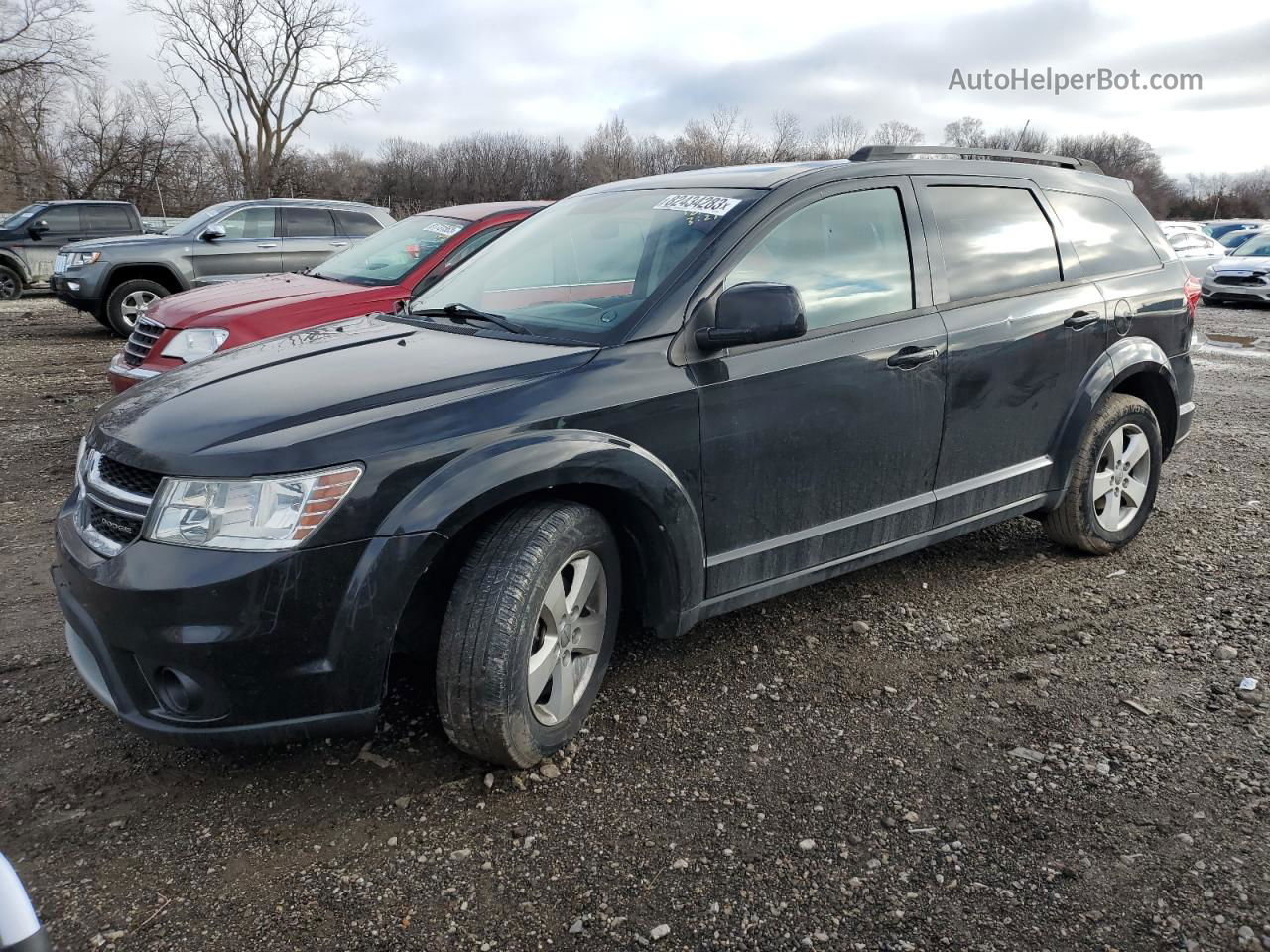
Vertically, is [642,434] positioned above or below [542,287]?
below

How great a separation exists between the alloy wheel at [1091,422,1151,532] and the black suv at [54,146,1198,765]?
0.15 feet

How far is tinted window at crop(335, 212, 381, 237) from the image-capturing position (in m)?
12.2

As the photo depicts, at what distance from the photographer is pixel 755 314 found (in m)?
2.77

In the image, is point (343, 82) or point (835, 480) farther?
point (343, 82)

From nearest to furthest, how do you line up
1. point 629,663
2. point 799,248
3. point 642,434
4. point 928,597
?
point 642,434 < point 799,248 < point 629,663 < point 928,597

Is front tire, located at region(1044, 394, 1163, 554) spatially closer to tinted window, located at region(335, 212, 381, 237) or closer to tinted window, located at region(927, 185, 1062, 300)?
tinted window, located at region(927, 185, 1062, 300)

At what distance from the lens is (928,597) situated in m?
3.96

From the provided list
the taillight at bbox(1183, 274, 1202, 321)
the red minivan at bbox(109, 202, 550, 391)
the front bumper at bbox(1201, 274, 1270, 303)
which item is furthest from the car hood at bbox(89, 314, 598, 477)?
the front bumper at bbox(1201, 274, 1270, 303)

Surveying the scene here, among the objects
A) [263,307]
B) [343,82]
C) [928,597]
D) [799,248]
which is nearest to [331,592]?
[799,248]

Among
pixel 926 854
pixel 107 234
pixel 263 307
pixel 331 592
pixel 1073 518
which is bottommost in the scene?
pixel 926 854

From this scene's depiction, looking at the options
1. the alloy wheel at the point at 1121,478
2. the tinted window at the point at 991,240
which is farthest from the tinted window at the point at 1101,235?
the alloy wheel at the point at 1121,478

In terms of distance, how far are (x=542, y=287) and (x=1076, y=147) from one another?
245ft

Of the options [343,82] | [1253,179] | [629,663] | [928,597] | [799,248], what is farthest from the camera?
[1253,179]

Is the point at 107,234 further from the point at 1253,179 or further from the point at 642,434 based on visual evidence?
the point at 1253,179
